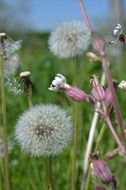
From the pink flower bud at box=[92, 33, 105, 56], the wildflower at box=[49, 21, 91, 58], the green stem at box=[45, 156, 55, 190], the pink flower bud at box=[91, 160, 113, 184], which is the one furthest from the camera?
the wildflower at box=[49, 21, 91, 58]

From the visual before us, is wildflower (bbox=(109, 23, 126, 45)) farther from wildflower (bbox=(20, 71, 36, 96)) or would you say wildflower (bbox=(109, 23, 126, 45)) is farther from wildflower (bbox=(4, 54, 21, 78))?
wildflower (bbox=(4, 54, 21, 78))

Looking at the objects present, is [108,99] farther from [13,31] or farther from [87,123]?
[13,31]

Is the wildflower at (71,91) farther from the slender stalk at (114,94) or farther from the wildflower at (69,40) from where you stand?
the wildflower at (69,40)

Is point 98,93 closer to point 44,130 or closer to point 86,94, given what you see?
point 86,94

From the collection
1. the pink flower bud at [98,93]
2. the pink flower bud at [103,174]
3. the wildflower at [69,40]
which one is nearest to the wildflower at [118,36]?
the pink flower bud at [98,93]

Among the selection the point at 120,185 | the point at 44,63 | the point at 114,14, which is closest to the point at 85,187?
the point at 120,185

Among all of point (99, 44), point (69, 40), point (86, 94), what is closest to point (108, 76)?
point (99, 44)

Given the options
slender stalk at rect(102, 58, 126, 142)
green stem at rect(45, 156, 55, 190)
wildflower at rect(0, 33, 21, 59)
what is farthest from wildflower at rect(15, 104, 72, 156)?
slender stalk at rect(102, 58, 126, 142)
